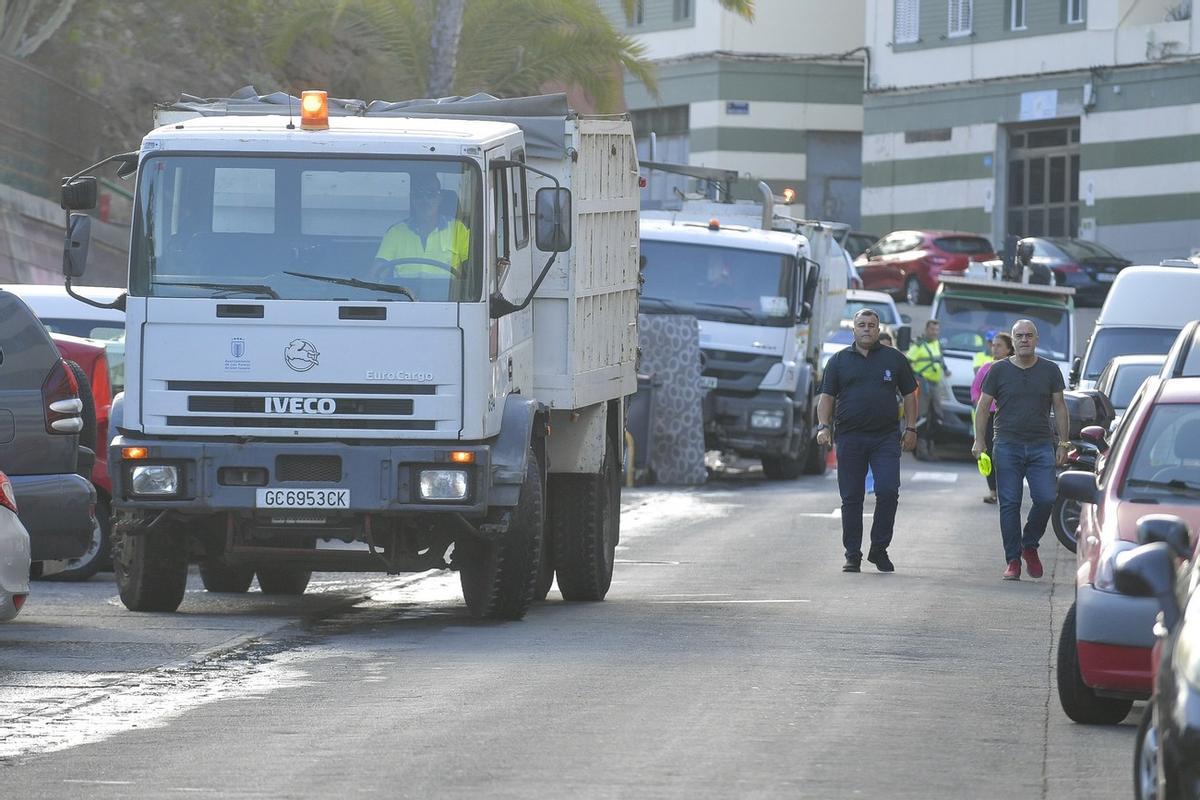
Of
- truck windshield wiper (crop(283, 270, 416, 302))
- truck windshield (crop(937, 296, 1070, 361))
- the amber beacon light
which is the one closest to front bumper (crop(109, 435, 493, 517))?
truck windshield wiper (crop(283, 270, 416, 302))

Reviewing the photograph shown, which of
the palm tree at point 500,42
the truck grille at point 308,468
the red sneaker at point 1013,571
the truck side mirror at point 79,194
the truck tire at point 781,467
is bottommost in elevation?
the truck tire at point 781,467

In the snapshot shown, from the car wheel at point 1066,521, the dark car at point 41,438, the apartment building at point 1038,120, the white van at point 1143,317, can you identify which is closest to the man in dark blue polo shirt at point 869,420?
the car wheel at point 1066,521

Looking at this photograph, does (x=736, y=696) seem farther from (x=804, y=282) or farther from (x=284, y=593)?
(x=804, y=282)

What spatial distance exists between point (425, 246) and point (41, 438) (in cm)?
224

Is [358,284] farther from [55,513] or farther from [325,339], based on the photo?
[55,513]

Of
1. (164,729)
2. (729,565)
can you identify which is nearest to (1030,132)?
(729,565)

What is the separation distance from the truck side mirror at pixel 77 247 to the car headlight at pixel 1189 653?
25.0 feet

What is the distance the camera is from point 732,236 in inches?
1067

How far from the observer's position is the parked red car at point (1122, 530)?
9195mm

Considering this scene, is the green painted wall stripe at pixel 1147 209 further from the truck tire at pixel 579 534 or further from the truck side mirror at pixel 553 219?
the truck side mirror at pixel 553 219

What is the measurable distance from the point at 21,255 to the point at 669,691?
21053 millimetres

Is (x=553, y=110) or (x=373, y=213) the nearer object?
(x=373, y=213)

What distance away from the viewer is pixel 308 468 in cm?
1259

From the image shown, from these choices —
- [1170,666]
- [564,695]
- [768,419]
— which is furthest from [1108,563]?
[768,419]
